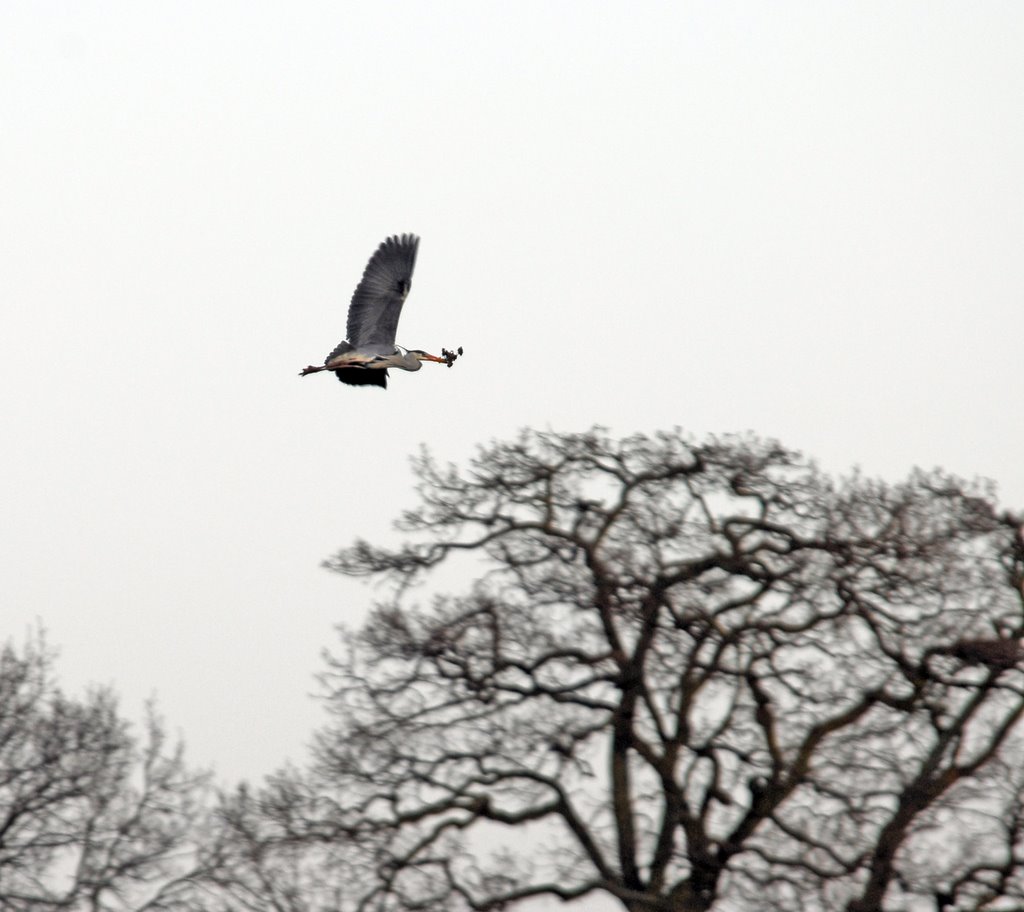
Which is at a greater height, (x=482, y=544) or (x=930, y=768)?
(x=482, y=544)

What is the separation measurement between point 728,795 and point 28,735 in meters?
7.50

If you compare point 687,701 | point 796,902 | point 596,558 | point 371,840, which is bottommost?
point 796,902

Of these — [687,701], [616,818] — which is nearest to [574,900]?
[616,818]

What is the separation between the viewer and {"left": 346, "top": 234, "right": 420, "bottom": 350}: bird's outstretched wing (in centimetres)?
1568

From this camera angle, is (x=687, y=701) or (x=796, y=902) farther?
(x=687, y=701)

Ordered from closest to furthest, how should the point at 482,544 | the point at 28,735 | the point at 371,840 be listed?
the point at 371,840
the point at 482,544
the point at 28,735

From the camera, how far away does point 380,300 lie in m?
15.8

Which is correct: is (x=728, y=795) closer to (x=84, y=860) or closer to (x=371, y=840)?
(x=371, y=840)

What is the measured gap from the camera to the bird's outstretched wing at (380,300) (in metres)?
15.7

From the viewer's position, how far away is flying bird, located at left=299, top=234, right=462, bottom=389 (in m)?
15.1

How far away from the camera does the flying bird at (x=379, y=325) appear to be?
15.1 meters

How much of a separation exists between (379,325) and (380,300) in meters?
0.25

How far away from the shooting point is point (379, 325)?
1571 centimetres

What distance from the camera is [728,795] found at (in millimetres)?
15633
